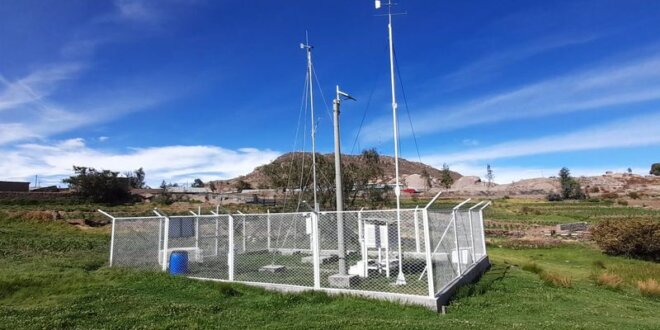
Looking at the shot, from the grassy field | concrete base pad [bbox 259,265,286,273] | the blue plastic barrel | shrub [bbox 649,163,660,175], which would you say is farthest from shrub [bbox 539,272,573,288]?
shrub [bbox 649,163,660,175]

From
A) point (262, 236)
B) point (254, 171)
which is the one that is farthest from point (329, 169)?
point (254, 171)

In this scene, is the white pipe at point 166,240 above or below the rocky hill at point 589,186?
below

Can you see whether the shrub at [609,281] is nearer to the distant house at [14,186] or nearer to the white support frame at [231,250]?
the white support frame at [231,250]

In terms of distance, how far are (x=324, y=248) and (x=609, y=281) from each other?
27.7 feet

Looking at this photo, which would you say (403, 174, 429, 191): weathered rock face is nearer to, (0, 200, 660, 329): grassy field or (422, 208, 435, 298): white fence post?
(0, 200, 660, 329): grassy field

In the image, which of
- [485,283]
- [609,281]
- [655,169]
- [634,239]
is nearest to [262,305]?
[485,283]

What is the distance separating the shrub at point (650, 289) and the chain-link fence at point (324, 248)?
4187mm

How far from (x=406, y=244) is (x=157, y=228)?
7.43 metres

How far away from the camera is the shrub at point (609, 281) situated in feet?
42.3

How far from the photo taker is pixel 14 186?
7244 centimetres

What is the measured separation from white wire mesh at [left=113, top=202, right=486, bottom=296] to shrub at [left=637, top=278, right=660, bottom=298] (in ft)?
13.9

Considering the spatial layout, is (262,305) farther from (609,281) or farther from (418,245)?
(609,281)

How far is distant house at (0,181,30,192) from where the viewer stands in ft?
232

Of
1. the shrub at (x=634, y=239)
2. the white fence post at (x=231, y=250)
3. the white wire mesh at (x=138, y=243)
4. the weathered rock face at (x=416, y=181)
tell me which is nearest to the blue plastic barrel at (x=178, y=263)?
the white wire mesh at (x=138, y=243)
